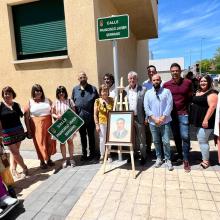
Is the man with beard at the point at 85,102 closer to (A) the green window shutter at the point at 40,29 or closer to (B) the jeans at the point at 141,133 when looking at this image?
(B) the jeans at the point at 141,133

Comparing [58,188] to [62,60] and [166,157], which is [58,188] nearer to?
[166,157]

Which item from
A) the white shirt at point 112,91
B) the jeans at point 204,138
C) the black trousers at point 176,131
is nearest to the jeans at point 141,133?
the black trousers at point 176,131

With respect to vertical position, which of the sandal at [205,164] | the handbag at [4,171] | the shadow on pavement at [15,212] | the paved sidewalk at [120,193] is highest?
the handbag at [4,171]

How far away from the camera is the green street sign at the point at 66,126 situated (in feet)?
16.4

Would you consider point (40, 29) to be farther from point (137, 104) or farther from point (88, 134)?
point (137, 104)

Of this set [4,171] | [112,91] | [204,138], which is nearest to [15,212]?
[4,171]

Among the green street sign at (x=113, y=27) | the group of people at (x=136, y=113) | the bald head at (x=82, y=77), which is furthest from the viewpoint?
the bald head at (x=82, y=77)

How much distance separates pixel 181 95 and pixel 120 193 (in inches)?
83.4

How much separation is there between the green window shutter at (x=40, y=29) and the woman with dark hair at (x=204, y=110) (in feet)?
10.5

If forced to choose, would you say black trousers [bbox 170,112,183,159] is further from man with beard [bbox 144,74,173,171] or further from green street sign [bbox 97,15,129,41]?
green street sign [bbox 97,15,129,41]

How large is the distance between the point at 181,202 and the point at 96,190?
137cm

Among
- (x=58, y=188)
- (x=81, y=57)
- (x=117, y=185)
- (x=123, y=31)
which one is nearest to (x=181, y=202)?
(x=117, y=185)

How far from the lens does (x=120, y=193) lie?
4.03 m

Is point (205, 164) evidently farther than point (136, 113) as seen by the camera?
No
